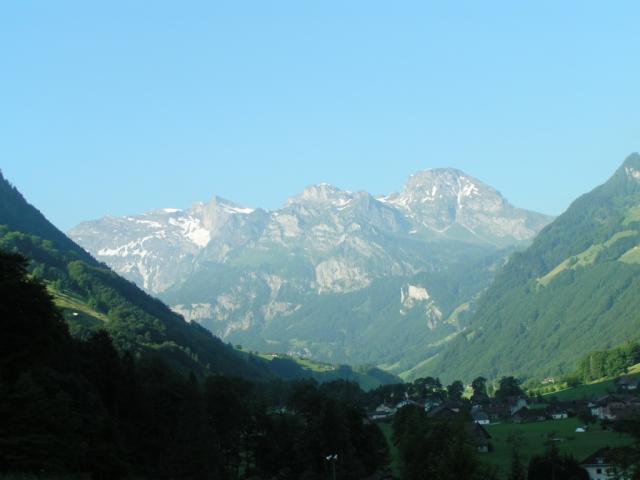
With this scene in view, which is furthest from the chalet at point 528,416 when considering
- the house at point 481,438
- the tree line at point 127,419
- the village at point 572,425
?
the tree line at point 127,419

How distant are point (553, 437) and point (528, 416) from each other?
55.5m

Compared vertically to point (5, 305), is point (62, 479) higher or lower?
lower

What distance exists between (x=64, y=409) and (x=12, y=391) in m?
3.03

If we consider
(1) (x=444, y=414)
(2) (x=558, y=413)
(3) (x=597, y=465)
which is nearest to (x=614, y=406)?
(2) (x=558, y=413)

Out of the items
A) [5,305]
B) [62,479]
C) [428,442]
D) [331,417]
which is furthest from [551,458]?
[62,479]

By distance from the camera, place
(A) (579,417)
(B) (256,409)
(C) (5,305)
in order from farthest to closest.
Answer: (A) (579,417)
(B) (256,409)
(C) (5,305)

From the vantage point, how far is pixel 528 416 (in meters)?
190

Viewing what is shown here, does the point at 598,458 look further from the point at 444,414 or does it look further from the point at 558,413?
the point at 558,413

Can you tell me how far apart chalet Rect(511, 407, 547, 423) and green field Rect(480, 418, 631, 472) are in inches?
431

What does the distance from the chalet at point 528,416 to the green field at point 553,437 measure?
35.9 ft

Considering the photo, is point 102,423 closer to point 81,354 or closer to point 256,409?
point 81,354

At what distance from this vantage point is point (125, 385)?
92625mm

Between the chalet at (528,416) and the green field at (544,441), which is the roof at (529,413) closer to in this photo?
the chalet at (528,416)

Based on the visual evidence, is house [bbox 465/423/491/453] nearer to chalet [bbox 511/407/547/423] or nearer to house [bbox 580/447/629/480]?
house [bbox 580/447/629/480]
